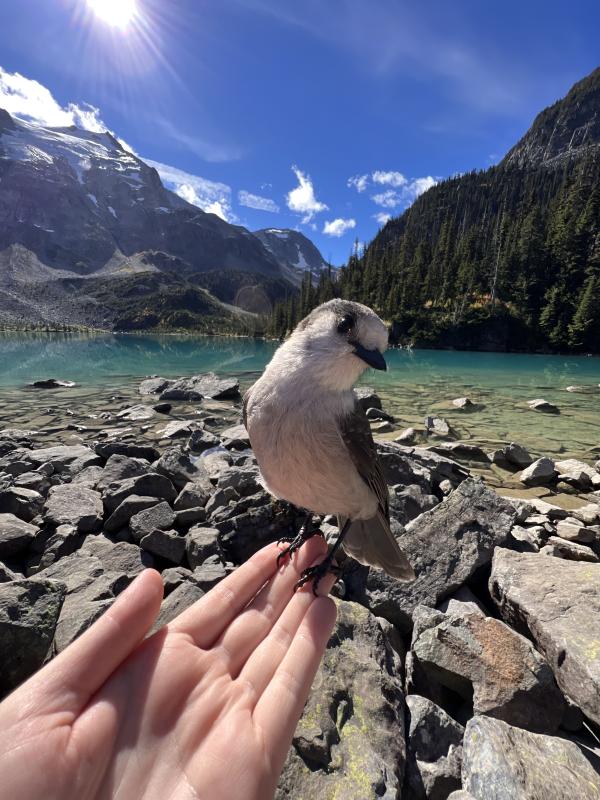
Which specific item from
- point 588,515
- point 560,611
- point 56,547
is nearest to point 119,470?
point 56,547

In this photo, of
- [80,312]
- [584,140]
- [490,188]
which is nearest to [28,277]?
[80,312]

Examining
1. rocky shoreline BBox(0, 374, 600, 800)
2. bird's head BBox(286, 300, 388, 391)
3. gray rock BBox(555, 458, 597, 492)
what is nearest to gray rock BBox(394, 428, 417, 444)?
gray rock BBox(555, 458, 597, 492)

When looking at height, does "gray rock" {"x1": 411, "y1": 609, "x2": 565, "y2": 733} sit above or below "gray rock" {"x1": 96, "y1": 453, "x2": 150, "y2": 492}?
above

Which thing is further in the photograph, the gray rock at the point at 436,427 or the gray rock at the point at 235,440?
the gray rock at the point at 436,427

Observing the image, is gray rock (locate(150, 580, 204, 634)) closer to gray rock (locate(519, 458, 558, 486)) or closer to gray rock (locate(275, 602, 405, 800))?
gray rock (locate(275, 602, 405, 800))

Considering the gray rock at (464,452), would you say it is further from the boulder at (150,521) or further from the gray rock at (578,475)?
the boulder at (150,521)

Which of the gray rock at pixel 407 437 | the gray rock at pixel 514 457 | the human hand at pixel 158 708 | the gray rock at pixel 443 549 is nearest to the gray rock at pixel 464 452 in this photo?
the gray rock at pixel 514 457
